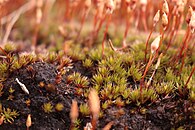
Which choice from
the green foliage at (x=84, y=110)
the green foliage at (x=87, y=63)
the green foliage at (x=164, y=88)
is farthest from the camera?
the green foliage at (x=87, y=63)

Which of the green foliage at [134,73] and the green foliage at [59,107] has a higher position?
the green foliage at [134,73]

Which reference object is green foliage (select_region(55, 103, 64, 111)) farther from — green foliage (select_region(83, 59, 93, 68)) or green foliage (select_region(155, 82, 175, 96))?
green foliage (select_region(155, 82, 175, 96))

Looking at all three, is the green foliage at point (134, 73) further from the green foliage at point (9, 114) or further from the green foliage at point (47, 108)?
the green foliage at point (9, 114)

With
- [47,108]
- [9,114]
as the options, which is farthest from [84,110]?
[9,114]

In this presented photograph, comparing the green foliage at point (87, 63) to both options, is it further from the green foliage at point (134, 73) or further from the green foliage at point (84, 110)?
the green foliage at point (84, 110)

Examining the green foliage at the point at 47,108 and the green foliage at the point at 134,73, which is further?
the green foliage at the point at 134,73

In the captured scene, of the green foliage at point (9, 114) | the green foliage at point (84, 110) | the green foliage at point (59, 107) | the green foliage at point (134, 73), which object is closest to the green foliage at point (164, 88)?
the green foliage at point (134, 73)

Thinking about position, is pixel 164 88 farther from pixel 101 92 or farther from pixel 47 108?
pixel 47 108

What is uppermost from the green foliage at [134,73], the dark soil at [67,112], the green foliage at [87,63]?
the green foliage at [87,63]

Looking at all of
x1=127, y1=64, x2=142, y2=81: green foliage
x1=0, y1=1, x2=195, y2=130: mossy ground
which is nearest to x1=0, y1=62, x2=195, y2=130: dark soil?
x1=0, y1=1, x2=195, y2=130: mossy ground

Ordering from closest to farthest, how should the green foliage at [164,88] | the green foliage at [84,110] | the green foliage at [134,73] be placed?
1. the green foliage at [84,110]
2. the green foliage at [164,88]
3. the green foliage at [134,73]
